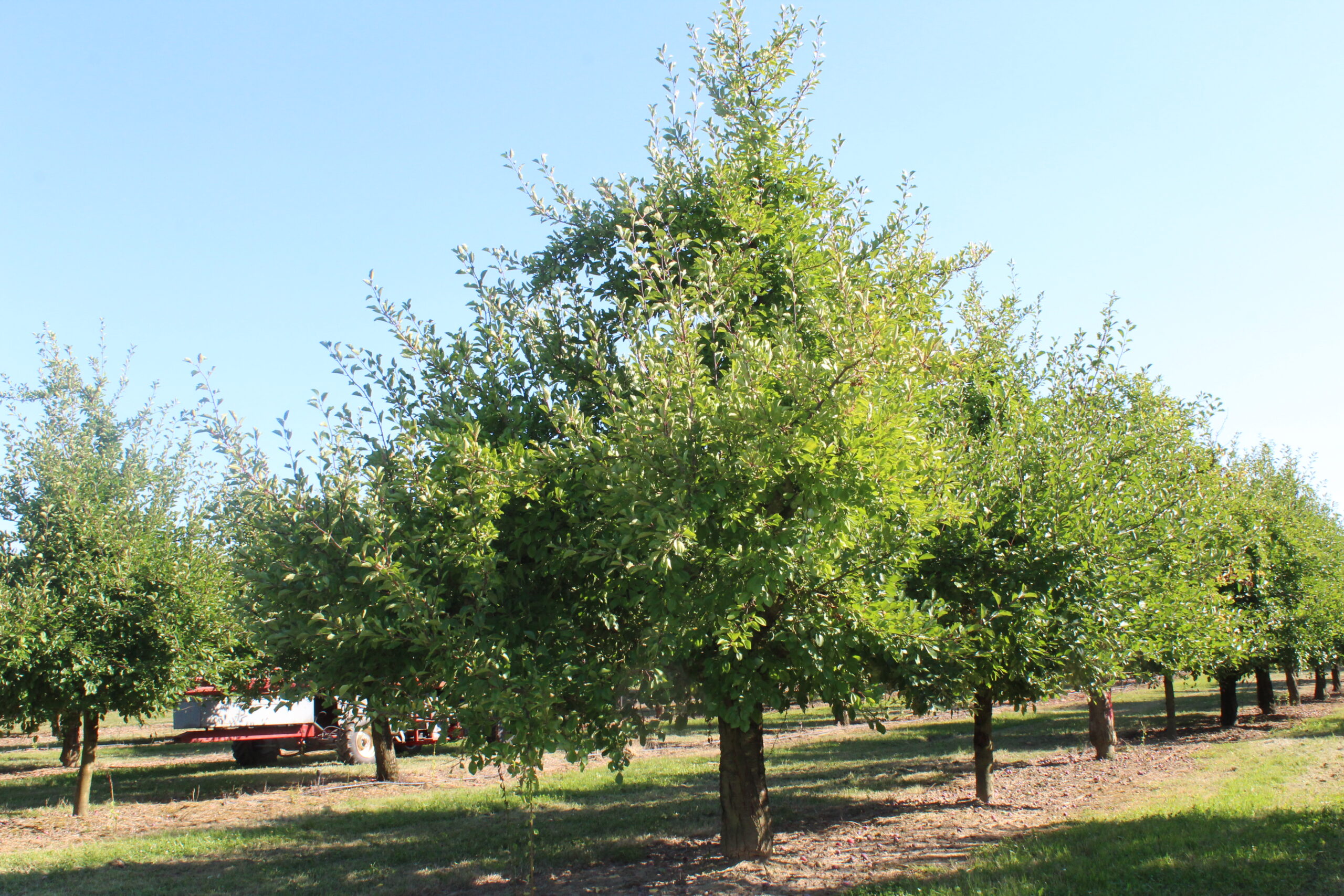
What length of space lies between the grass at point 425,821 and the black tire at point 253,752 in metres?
0.68

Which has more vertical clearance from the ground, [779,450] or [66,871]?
[779,450]

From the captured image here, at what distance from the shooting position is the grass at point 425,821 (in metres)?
10.4

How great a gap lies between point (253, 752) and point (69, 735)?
22.7 feet

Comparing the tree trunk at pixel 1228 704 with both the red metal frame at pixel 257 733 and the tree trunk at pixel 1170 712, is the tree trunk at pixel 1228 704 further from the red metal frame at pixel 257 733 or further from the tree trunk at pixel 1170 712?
the red metal frame at pixel 257 733

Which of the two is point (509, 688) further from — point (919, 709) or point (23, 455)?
point (23, 455)

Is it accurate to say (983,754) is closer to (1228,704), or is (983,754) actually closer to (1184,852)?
(1184,852)

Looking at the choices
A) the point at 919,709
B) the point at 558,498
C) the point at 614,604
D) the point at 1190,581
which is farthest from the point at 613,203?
the point at 1190,581

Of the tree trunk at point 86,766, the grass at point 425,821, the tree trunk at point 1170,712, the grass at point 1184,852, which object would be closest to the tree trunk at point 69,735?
the tree trunk at point 86,766

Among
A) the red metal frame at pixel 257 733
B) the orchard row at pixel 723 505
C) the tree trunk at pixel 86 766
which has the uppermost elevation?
the orchard row at pixel 723 505

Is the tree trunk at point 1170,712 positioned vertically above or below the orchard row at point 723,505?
below

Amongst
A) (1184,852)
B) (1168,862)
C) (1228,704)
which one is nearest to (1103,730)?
(1228,704)

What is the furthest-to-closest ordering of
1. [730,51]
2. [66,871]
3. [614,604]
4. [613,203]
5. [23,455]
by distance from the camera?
[23,455] → [66,871] → [730,51] → [613,203] → [614,604]

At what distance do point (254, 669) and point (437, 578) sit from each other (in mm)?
12222

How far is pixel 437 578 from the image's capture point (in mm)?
7297
